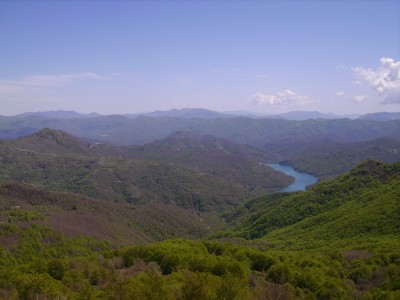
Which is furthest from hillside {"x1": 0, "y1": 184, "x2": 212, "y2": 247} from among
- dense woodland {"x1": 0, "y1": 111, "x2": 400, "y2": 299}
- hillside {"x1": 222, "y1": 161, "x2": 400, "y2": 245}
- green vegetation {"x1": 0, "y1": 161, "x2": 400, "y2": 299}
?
hillside {"x1": 222, "y1": 161, "x2": 400, "y2": 245}

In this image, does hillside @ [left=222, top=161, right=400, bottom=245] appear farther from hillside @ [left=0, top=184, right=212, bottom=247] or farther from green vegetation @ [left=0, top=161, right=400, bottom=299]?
hillside @ [left=0, top=184, right=212, bottom=247]

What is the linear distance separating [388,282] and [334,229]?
177 feet

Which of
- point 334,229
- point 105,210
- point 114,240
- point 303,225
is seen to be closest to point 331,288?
point 334,229

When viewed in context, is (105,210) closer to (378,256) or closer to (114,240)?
(114,240)

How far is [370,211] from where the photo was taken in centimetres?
9381

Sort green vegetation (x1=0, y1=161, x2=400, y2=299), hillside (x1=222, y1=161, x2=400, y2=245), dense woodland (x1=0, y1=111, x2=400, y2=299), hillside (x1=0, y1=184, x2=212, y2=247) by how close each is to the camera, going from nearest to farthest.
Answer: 1. green vegetation (x1=0, y1=161, x2=400, y2=299)
2. dense woodland (x1=0, y1=111, x2=400, y2=299)
3. hillside (x1=222, y1=161, x2=400, y2=245)
4. hillside (x1=0, y1=184, x2=212, y2=247)

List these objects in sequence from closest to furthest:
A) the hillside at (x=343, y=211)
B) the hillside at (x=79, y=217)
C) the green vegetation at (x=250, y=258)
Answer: the green vegetation at (x=250, y=258) → the hillside at (x=343, y=211) → the hillside at (x=79, y=217)

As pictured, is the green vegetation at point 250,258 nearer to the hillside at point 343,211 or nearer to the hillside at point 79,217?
the hillside at point 343,211

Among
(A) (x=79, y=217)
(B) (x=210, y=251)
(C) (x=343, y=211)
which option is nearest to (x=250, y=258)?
(B) (x=210, y=251)

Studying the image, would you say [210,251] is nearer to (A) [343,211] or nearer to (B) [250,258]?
(B) [250,258]

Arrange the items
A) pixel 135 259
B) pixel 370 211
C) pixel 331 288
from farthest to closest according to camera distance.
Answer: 1. pixel 370 211
2. pixel 135 259
3. pixel 331 288

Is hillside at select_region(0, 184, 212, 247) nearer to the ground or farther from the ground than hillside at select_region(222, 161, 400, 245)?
nearer to the ground

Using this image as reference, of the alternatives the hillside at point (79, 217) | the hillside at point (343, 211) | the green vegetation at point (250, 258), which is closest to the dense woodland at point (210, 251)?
the green vegetation at point (250, 258)

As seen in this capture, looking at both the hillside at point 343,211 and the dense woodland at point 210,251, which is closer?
the dense woodland at point 210,251
